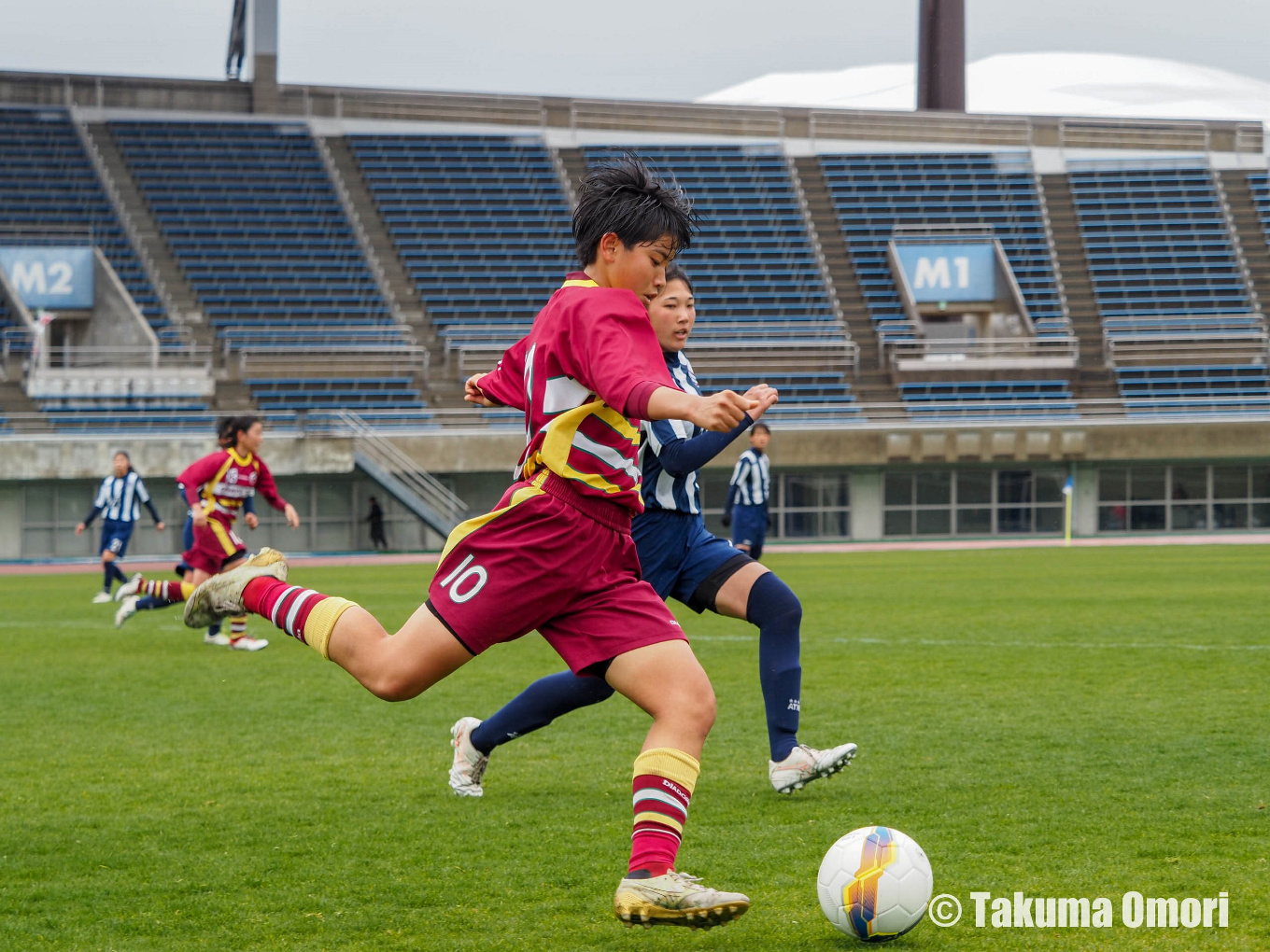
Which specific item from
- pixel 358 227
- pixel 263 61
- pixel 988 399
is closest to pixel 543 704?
pixel 988 399

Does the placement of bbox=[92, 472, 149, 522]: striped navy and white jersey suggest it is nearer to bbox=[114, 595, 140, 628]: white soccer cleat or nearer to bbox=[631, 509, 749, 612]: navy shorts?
bbox=[114, 595, 140, 628]: white soccer cleat

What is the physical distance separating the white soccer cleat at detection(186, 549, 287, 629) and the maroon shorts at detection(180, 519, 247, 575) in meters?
7.71

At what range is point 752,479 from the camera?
17.5m

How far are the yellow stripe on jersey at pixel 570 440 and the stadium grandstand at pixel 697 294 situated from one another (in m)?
27.7

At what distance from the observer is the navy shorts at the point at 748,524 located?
703 inches

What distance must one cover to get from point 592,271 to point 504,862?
209cm

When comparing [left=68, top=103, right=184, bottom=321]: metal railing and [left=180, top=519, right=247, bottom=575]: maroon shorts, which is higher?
[left=68, top=103, right=184, bottom=321]: metal railing

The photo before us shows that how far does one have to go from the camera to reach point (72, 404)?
1267 inches

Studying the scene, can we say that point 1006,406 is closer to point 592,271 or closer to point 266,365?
point 266,365

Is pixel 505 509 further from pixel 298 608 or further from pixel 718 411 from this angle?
pixel 298 608

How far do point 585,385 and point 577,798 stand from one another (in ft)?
8.45

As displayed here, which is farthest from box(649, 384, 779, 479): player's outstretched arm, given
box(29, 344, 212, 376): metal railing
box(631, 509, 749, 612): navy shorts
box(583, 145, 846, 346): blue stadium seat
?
box(583, 145, 846, 346): blue stadium seat

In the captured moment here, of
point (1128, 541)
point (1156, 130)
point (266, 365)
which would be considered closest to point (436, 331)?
point (266, 365)

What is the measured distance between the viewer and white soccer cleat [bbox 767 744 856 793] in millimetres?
5625
